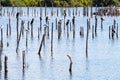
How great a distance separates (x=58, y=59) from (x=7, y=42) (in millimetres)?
12182

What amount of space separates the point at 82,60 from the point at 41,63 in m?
3.62

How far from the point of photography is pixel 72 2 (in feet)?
497

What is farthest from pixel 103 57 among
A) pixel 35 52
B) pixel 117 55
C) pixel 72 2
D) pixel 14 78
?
pixel 72 2

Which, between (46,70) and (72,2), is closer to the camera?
(46,70)

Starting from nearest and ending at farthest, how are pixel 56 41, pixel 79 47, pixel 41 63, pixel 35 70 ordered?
pixel 35 70 → pixel 41 63 → pixel 79 47 → pixel 56 41

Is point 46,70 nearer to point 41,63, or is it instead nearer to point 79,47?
point 41,63

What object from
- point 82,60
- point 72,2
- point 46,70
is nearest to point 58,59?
point 82,60

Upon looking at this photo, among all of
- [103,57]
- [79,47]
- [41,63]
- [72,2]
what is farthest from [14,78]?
[72,2]

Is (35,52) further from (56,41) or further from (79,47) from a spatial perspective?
(56,41)

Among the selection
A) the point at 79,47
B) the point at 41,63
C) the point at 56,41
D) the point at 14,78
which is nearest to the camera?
the point at 14,78

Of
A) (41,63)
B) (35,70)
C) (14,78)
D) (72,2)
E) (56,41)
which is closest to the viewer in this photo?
(14,78)

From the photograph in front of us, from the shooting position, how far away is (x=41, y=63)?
160ft

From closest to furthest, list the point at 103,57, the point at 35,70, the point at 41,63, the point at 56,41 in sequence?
the point at 35,70 → the point at 41,63 → the point at 103,57 → the point at 56,41

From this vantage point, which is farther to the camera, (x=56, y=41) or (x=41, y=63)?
(x=56, y=41)
